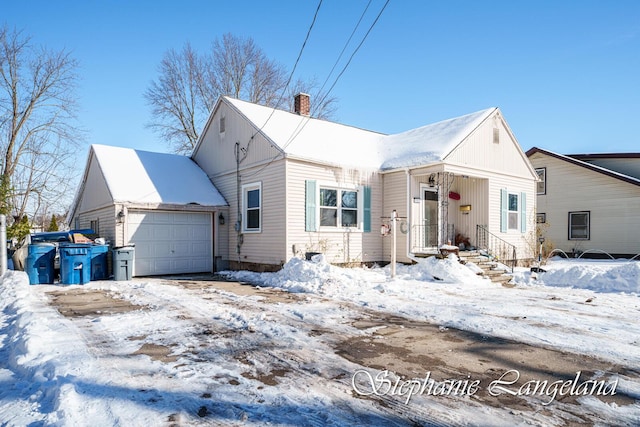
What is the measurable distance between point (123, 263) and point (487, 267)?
10.7m

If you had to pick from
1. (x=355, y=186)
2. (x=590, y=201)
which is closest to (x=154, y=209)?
(x=355, y=186)

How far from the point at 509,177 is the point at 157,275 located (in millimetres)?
13245

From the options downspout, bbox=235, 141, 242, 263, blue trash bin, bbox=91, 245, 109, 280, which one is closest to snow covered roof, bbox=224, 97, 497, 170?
downspout, bbox=235, 141, 242, 263

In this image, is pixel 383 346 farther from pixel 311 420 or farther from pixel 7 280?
pixel 7 280

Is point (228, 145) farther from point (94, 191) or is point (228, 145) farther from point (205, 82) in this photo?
point (205, 82)

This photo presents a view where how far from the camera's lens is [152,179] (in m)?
13.5

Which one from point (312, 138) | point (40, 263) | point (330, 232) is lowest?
point (40, 263)

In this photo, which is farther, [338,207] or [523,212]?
[523,212]

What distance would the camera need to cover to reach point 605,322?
19.7 ft

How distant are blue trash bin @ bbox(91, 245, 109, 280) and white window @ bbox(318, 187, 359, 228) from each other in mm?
6500

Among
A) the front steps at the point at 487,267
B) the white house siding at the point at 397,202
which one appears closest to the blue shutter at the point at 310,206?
the white house siding at the point at 397,202

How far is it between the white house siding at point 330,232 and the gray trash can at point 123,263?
4.53 metres

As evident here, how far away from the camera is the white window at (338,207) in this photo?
12398mm

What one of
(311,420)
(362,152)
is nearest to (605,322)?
(311,420)
